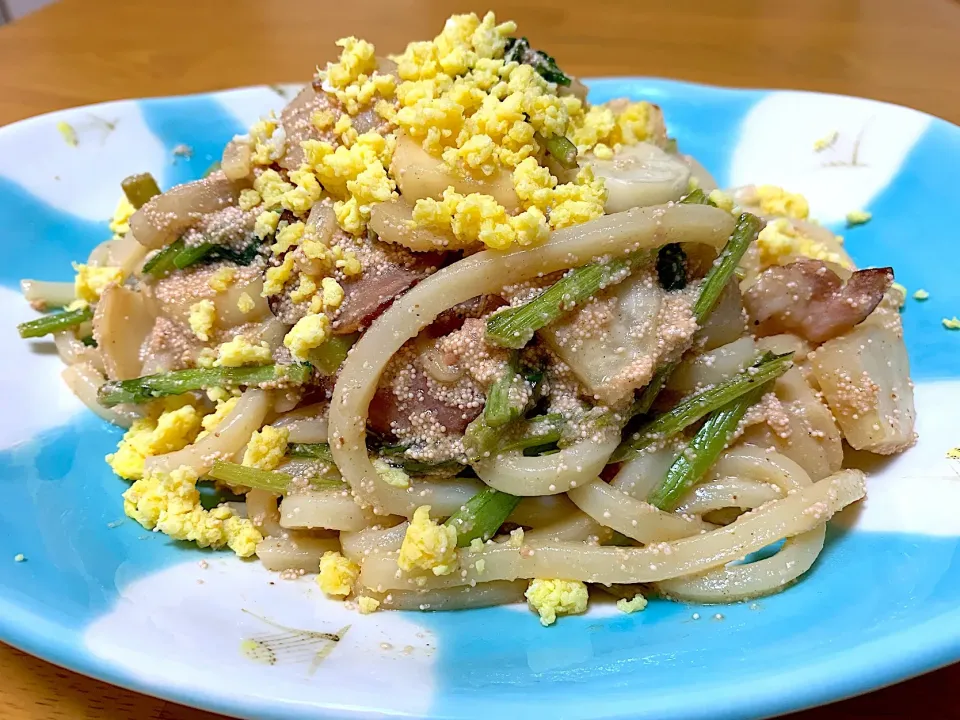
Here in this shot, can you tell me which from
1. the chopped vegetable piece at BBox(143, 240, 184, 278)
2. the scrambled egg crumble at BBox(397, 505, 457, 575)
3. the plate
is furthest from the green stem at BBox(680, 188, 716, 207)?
the chopped vegetable piece at BBox(143, 240, 184, 278)

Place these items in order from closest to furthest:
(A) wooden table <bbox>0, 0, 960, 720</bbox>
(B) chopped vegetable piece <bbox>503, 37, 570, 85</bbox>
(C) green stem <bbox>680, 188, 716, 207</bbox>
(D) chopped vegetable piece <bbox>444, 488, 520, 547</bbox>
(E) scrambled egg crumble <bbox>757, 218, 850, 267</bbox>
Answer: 1. (D) chopped vegetable piece <bbox>444, 488, 520, 547</bbox>
2. (C) green stem <bbox>680, 188, 716, 207</bbox>
3. (B) chopped vegetable piece <bbox>503, 37, 570, 85</bbox>
4. (E) scrambled egg crumble <bbox>757, 218, 850, 267</bbox>
5. (A) wooden table <bbox>0, 0, 960, 720</bbox>

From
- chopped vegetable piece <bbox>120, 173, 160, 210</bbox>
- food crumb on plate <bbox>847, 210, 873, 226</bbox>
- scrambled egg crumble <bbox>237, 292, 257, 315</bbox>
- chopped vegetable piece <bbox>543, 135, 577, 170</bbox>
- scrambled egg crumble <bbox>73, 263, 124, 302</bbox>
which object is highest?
food crumb on plate <bbox>847, 210, 873, 226</bbox>

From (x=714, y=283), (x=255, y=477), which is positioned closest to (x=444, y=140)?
(x=714, y=283)

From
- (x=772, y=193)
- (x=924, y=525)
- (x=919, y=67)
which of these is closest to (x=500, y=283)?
(x=924, y=525)

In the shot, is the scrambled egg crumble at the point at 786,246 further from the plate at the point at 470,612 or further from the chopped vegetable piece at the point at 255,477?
the chopped vegetable piece at the point at 255,477

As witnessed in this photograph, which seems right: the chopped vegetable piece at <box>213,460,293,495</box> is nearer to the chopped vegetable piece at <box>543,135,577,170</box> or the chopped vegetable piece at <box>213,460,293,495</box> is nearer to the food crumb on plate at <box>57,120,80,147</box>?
the chopped vegetable piece at <box>543,135,577,170</box>

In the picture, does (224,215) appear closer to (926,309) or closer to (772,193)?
Answer: (772,193)
